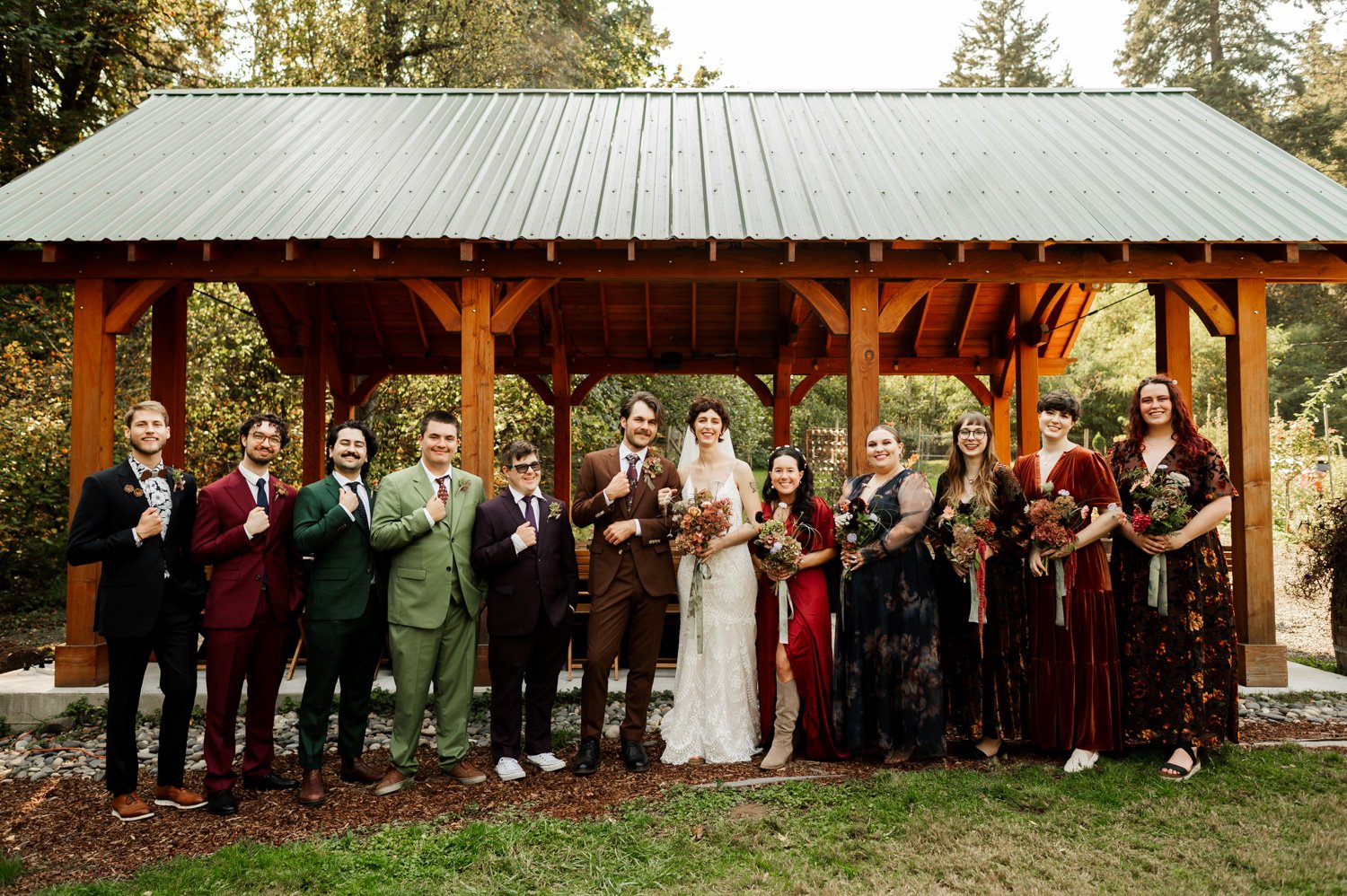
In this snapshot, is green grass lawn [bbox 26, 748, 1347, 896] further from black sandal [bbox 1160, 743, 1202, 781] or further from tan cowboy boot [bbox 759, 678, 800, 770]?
tan cowboy boot [bbox 759, 678, 800, 770]

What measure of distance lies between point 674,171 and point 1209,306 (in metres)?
4.64

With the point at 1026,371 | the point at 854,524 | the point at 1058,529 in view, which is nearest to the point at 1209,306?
the point at 1058,529

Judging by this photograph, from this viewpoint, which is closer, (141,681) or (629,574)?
(141,681)

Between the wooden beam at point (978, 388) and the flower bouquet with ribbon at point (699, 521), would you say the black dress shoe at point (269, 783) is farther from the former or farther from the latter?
the wooden beam at point (978, 388)

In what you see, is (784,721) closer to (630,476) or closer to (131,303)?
(630,476)

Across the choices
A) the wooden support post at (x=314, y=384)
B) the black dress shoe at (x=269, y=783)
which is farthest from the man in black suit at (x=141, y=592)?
the wooden support post at (x=314, y=384)

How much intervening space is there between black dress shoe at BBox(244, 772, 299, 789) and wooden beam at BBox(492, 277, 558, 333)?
11.6 feet

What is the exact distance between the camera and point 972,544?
4625 millimetres

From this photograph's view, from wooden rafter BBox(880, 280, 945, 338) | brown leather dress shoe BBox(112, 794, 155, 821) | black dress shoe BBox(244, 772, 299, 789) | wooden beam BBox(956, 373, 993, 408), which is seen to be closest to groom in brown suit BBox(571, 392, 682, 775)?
black dress shoe BBox(244, 772, 299, 789)

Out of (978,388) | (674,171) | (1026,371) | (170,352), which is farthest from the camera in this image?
(978,388)

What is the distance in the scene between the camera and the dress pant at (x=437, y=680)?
4.67 m

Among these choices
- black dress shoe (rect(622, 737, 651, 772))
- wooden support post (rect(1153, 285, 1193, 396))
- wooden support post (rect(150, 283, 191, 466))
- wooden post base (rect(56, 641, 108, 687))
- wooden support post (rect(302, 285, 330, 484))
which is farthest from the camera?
wooden support post (rect(302, 285, 330, 484))

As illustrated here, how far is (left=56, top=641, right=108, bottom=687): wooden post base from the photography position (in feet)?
21.5

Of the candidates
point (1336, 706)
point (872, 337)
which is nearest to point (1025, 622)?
point (872, 337)
